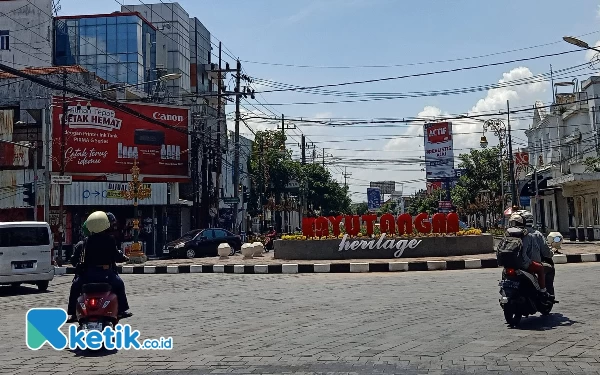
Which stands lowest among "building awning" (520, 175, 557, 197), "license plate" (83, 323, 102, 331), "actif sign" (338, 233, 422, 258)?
"license plate" (83, 323, 102, 331)

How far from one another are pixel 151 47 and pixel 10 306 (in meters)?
46.6

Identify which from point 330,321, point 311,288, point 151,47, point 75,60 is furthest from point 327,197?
point 330,321

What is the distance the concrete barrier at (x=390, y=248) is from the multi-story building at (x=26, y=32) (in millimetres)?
36927

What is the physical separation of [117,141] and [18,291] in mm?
20968

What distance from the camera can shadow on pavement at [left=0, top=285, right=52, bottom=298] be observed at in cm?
1536

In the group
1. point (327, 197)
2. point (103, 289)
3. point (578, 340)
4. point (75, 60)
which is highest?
point (75, 60)

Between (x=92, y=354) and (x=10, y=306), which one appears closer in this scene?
(x=92, y=354)

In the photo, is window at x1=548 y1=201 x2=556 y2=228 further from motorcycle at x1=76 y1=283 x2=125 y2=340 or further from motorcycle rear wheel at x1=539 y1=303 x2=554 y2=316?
motorcycle at x1=76 y1=283 x2=125 y2=340

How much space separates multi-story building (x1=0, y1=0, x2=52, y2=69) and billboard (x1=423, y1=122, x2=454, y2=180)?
33.3m

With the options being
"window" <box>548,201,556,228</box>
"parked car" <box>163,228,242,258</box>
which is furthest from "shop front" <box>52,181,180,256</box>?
"window" <box>548,201,556,228</box>

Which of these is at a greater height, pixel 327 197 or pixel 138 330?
pixel 327 197

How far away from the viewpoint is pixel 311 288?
576 inches

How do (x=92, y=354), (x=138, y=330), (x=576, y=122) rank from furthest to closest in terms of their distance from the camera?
(x=576, y=122), (x=138, y=330), (x=92, y=354)

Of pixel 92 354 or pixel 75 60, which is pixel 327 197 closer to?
pixel 75 60
